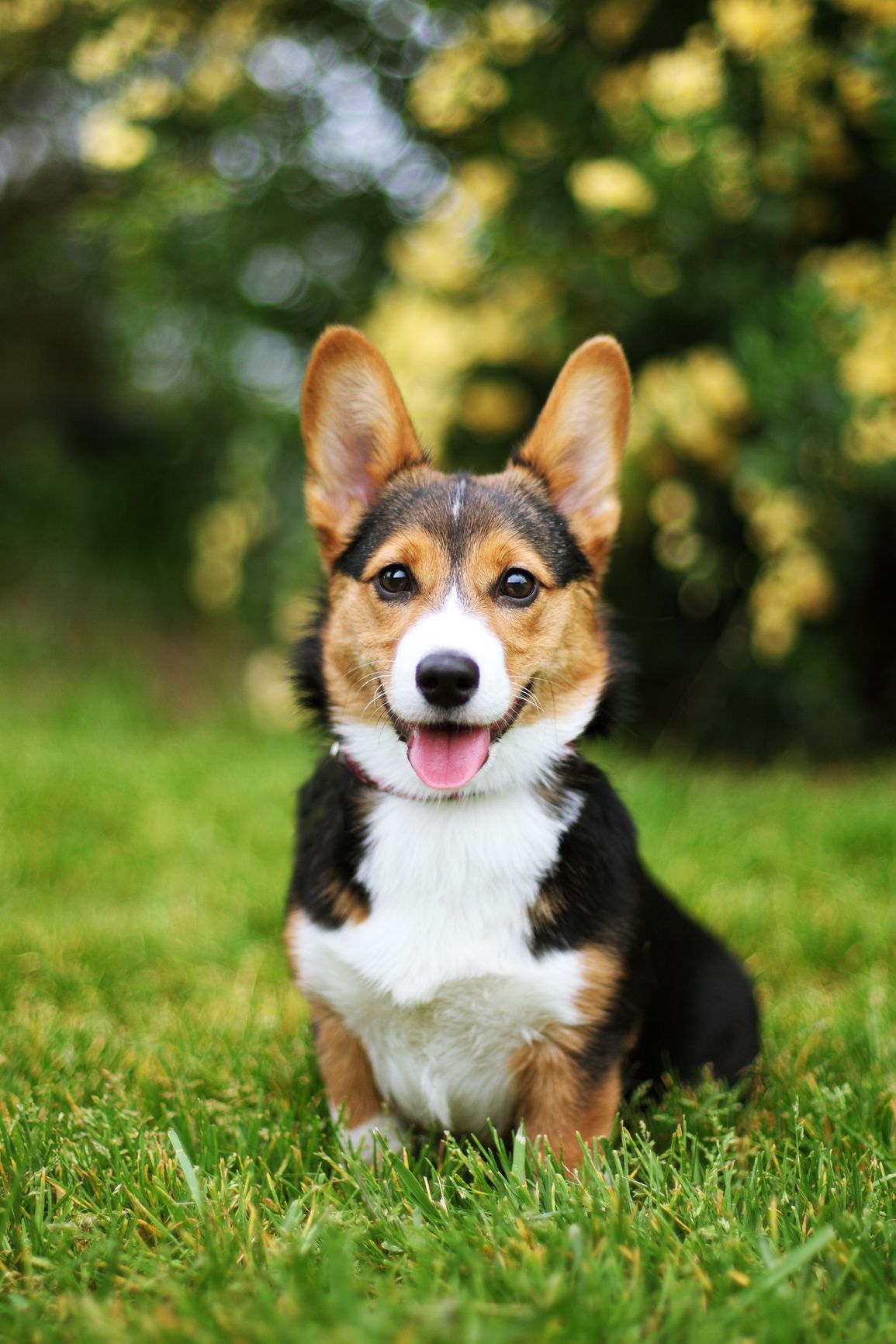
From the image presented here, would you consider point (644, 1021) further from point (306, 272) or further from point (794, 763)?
point (306, 272)

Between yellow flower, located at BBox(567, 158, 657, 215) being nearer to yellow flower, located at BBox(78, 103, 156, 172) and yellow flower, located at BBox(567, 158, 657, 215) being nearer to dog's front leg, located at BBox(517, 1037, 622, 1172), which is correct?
yellow flower, located at BBox(78, 103, 156, 172)

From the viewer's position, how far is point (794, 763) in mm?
5531

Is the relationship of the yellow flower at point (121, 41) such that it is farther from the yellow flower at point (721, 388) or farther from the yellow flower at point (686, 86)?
the yellow flower at point (721, 388)

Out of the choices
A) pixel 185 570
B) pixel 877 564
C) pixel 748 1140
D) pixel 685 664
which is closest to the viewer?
pixel 748 1140

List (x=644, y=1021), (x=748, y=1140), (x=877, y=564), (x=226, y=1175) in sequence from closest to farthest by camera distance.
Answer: (x=226, y=1175) → (x=748, y=1140) → (x=644, y=1021) → (x=877, y=564)

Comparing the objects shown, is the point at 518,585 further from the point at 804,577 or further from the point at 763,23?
the point at 763,23

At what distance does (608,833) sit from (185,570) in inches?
230

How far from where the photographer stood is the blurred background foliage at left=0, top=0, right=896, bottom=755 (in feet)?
14.3

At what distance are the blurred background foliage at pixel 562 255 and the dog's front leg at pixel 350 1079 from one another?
8.23 feet

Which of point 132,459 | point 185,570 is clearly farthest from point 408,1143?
point 132,459

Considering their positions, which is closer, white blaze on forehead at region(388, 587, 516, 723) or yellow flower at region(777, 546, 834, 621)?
white blaze on forehead at region(388, 587, 516, 723)

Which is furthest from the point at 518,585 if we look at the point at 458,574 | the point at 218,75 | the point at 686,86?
the point at 218,75

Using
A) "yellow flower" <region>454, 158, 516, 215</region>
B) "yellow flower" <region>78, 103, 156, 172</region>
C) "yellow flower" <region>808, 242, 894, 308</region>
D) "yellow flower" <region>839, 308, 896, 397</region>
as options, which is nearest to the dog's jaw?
"yellow flower" <region>839, 308, 896, 397</region>

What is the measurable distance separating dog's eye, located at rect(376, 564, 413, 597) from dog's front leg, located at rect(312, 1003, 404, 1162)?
33.9 inches
